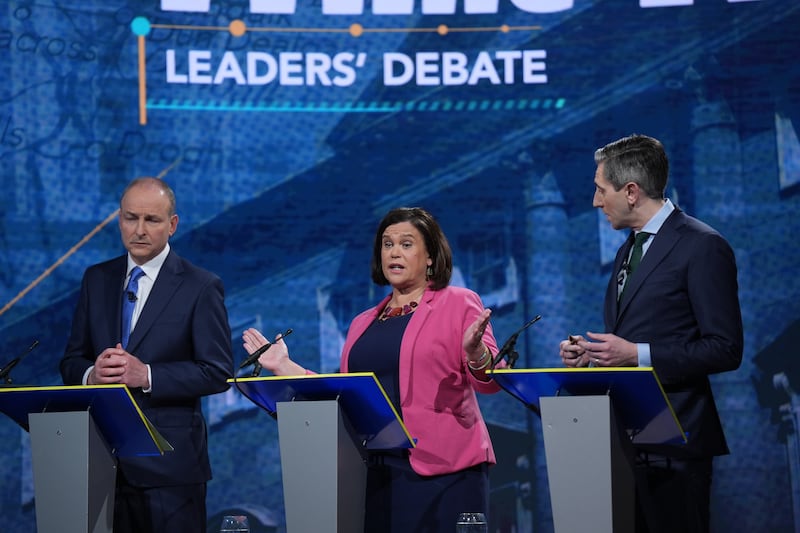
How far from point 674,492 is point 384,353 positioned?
967 mm

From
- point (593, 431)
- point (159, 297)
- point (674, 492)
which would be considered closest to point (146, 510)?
point (159, 297)

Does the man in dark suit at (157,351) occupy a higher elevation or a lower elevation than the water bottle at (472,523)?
higher

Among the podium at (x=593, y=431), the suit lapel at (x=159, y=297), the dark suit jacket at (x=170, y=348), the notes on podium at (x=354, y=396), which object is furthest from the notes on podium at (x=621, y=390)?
the suit lapel at (x=159, y=297)

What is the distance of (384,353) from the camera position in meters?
3.29

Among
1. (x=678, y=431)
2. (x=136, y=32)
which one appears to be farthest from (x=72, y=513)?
(x=136, y=32)

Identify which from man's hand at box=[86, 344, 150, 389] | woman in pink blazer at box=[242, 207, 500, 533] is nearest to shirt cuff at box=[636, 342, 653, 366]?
woman in pink blazer at box=[242, 207, 500, 533]

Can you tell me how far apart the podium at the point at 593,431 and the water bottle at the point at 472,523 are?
0.39m

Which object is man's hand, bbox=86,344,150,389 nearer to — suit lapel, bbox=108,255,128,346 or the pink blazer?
suit lapel, bbox=108,255,128,346

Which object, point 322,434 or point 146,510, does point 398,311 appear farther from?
point 146,510

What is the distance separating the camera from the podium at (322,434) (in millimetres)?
2734

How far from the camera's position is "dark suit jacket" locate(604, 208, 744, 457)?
2.86 meters

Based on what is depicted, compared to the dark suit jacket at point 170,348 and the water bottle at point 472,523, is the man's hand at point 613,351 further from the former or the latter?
the dark suit jacket at point 170,348

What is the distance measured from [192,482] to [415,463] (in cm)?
72

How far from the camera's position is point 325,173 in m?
5.79
